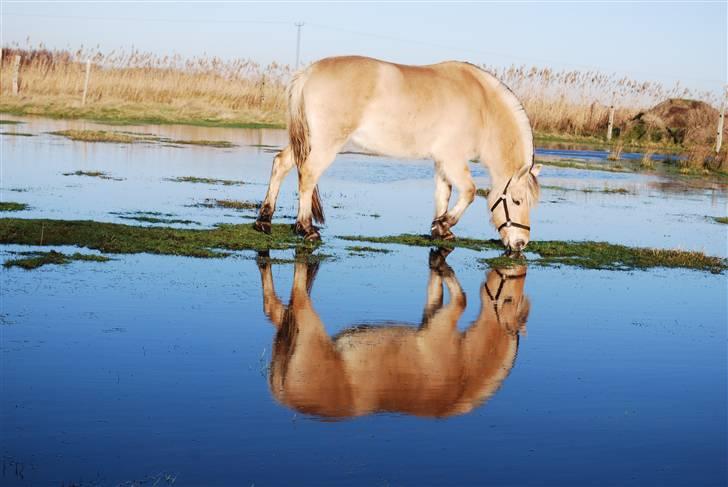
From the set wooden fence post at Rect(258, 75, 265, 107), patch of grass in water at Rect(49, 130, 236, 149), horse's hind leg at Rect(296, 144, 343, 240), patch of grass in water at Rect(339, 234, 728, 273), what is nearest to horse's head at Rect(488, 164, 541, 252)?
patch of grass in water at Rect(339, 234, 728, 273)

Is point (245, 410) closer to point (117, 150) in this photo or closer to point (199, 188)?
point (199, 188)

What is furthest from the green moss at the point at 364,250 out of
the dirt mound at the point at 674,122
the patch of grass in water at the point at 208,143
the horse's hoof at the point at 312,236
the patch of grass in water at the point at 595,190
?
the dirt mound at the point at 674,122

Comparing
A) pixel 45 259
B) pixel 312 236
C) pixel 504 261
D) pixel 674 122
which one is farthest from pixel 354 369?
pixel 674 122

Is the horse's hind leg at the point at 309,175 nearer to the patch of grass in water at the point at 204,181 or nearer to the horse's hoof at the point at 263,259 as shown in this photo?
the horse's hoof at the point at 263,259

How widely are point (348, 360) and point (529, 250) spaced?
208 inches

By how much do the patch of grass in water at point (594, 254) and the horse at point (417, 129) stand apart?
0.31 metres

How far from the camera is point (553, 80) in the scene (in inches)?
1531

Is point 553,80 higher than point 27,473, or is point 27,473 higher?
point 553,80

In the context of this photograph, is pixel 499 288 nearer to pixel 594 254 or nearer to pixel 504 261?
pixel 504 261

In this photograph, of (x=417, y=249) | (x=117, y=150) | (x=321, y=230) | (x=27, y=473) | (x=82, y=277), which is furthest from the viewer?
(x=117, y=150)

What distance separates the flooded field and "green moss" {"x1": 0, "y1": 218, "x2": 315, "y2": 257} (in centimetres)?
28

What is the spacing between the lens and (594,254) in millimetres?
10672

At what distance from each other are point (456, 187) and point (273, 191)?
196 cm

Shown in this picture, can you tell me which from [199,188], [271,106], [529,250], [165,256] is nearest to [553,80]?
[271,106]
